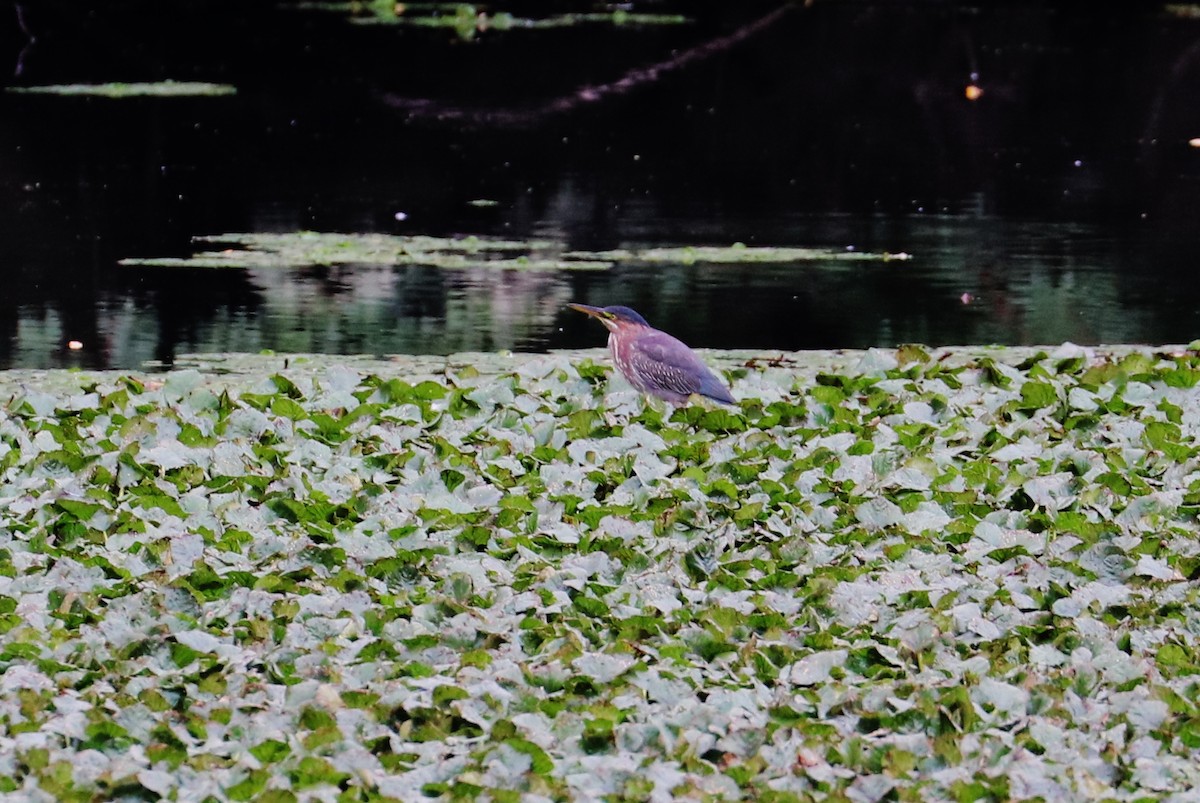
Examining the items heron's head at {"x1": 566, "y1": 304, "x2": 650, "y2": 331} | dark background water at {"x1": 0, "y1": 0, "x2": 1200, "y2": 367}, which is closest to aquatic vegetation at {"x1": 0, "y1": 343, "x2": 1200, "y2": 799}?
heron's head at {"x1": 566, "y1": 304, "x2": 650, "y2": 331}

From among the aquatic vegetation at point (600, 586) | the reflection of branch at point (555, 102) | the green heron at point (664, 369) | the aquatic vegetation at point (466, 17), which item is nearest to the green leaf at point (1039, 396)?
the aquatic vegetation at point (600, 586)

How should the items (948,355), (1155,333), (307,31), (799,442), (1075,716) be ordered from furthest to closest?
(307,31)
(1155,333)
(948,355)
(799,442)
(1075,716)

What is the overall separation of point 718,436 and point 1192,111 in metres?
11.5

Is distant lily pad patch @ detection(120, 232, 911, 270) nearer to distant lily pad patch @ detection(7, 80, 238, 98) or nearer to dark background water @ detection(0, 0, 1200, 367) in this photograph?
dark background water @ detection(0, 0, 1200, 367)

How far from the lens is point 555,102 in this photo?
1692 cm

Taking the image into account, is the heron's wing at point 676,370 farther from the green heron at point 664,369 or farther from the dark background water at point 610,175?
the dark background water at point 610,175

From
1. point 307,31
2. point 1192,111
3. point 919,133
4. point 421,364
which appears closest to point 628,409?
point 421,364

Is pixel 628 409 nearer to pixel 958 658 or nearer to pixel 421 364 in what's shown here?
pixel 421 364

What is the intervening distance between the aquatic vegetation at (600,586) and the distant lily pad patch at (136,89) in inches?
418

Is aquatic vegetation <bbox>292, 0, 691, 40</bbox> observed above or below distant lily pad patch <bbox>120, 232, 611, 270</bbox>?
above

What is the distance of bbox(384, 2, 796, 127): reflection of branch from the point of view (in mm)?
15859

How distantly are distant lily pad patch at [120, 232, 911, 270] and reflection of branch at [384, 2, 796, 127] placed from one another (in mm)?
5139

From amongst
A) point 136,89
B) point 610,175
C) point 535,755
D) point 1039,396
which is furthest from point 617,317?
point 136,89

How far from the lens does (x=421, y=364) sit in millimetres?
7512
